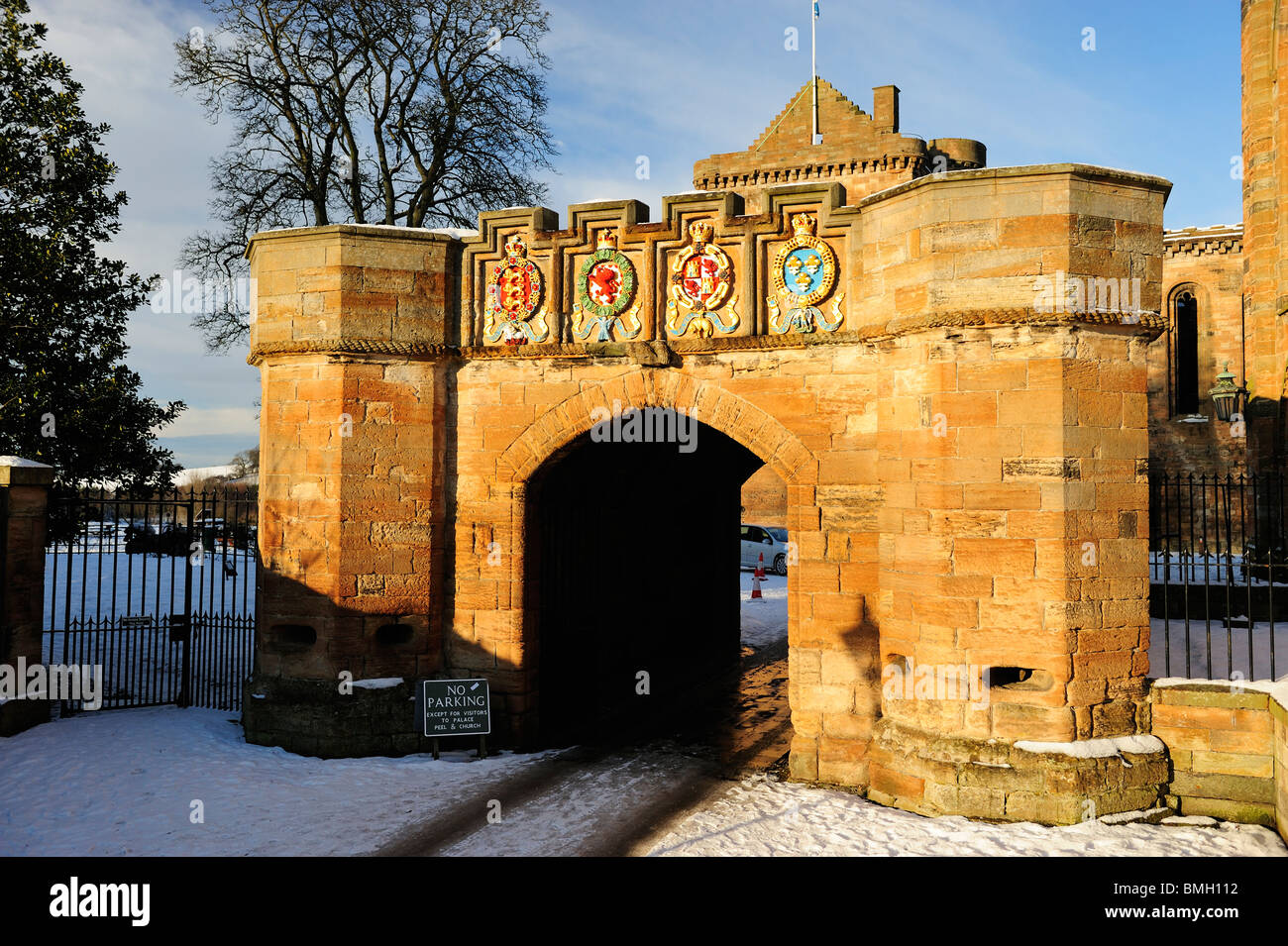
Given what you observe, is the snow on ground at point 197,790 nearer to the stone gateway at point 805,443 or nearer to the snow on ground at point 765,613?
the stone gateway at point 805,443

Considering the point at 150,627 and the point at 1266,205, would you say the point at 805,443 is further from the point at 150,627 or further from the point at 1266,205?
the point at 1266,205

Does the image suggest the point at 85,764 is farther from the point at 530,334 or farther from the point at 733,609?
the point at 733,609

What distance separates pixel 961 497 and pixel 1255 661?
13.9ft

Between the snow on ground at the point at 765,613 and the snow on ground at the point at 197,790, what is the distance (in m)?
9.66

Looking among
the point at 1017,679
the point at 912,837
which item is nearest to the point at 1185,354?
the point at 1017,679

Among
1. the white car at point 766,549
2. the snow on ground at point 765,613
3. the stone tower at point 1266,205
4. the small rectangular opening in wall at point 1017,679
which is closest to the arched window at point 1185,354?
the white car at point 766,549

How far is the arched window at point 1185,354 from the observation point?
27395mm

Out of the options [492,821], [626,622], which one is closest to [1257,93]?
→ [626,622]

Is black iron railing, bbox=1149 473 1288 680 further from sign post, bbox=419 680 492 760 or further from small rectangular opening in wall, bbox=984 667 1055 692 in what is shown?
sign post, bbox=419 680 492 760

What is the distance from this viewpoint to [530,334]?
9820mm

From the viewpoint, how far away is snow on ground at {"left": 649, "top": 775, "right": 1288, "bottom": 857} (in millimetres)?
6910

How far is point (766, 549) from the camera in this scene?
27.2 meters

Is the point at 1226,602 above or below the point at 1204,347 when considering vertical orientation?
below

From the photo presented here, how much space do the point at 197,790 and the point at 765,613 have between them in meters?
15.1
